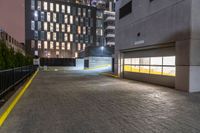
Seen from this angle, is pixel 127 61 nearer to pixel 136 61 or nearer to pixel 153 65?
pixel 136 61

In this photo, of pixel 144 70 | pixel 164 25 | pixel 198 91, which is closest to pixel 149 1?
pixel 164 25

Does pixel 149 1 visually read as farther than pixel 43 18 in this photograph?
No

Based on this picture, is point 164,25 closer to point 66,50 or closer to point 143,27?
point 143,27

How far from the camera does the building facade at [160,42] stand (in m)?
9.09

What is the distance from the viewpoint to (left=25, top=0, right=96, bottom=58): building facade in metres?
61.9

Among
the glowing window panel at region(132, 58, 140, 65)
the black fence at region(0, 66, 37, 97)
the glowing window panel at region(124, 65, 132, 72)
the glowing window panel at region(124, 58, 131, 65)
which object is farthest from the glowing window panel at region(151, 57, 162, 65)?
the black fence at region(0, 66, 37, 97)

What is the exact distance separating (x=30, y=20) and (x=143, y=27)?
59.6m

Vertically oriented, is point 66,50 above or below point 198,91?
above

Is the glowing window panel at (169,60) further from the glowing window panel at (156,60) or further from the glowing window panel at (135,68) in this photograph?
the glowing window panel at (135,68)

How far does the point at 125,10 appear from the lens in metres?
16.6

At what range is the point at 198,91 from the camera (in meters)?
9.26

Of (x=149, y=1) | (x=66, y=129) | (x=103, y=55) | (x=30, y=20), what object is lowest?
(x=66, y=129)

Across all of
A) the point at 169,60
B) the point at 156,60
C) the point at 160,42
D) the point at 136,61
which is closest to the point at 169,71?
the point at 169,60

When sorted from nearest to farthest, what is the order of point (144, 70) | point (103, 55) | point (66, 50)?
1. point (144, 70)
2. point (103, 55)
3. point (66, 50)
